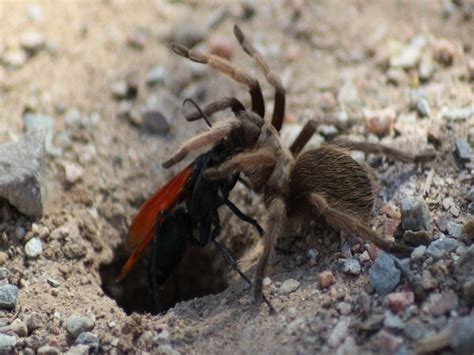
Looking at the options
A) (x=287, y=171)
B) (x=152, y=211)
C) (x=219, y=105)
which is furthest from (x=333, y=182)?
(x=152, y=211)

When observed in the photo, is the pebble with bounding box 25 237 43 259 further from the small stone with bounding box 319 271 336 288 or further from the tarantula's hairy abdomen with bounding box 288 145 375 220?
the small stone with bounding box 319 271 336 288

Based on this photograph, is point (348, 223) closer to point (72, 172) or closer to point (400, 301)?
point (400, 301)

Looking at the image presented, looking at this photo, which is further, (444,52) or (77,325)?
(444,52)

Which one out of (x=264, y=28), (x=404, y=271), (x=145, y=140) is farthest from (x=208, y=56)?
(x=404, y=271)

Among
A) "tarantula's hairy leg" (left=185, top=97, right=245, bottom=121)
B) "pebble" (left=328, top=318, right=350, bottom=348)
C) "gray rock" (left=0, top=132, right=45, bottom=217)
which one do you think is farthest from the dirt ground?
"tarantula's hairy leg" (left=185, top=97, right=245, bottom=121)

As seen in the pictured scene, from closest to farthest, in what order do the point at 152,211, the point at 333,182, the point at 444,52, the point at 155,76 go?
the point at 333,182 < the point at 152,211 < the point at 444,52 < the point at 155,76

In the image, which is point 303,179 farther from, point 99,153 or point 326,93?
point 99,153

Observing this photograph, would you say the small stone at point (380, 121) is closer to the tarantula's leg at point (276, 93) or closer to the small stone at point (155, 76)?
the tarantula's leg at point (276, 93)
